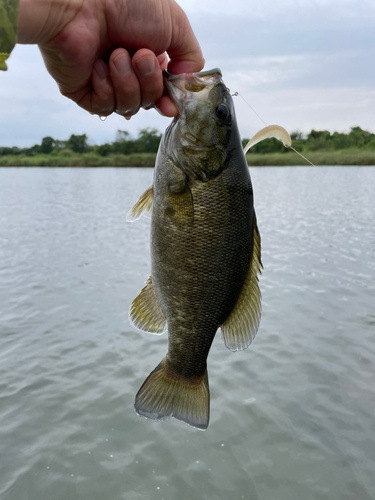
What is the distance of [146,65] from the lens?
7.49 feet

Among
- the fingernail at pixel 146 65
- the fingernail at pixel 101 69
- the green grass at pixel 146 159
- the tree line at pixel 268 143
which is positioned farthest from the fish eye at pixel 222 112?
the tree line at pixel 268 143

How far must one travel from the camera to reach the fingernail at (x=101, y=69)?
8.16 ft

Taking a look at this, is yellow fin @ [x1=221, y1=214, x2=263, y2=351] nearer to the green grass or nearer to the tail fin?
the tail fin

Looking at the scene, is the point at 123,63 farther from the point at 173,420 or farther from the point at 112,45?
the point at 173,420

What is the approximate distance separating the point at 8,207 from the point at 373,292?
2254 centimetres

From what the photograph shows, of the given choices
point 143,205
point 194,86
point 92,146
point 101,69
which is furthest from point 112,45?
point 92,146

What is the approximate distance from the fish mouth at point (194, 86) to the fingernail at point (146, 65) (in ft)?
0.52

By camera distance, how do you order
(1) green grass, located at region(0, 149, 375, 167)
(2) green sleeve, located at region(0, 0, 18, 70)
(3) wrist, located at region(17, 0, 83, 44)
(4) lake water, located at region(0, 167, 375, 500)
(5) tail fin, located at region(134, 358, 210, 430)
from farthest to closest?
(1) green grass, located at region(0, 149, 375, 167), (4) lake water, located at region(0, 167, 375, 500), (5) tail fin, located at region(134, 358, 210, 430), (3) wrist, located at region(17, 0, 83, 44), (2) green sleeve, located at region(0, 0, 18, 70)

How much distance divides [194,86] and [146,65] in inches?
10.6

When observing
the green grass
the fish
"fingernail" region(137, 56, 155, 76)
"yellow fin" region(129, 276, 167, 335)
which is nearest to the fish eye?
the fish

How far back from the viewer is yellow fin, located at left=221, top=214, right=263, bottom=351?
2398mm

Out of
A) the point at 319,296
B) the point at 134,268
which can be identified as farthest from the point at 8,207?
the point at 319,296

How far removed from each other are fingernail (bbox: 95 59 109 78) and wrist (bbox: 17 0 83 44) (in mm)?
281

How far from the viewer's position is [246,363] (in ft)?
24.7
